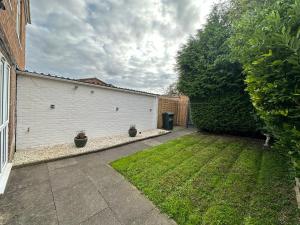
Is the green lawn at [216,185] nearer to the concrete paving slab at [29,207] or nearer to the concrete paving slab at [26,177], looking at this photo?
the concrete paving slab at [29,207]

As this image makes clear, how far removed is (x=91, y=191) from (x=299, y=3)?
4.19 metres

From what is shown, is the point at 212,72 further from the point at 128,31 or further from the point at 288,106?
the point at 288,106

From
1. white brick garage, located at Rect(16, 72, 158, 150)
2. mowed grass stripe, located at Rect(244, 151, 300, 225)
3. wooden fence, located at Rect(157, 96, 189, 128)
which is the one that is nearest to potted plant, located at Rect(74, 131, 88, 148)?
white brick garage, located at Rect(16, 72, 158, 150)

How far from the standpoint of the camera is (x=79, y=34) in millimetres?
7594

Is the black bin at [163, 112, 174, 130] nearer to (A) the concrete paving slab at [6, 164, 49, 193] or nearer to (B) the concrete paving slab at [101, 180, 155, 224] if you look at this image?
(B) the concrete paving slab at [101, 180, 155, 224]

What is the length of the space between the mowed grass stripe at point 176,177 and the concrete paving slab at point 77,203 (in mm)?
949

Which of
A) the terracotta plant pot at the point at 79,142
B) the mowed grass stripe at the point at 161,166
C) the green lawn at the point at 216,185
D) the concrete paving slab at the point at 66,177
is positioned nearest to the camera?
the green lawn at the point at 216,185

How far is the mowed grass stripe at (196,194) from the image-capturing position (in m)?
2.38

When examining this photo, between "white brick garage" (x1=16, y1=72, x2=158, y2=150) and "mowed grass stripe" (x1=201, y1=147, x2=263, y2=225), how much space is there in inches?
230

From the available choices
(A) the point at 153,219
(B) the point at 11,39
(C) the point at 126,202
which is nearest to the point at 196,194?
(A) the point at 153,219

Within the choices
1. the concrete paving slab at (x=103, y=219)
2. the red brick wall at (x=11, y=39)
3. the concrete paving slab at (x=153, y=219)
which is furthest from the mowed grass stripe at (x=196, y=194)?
the red brick wall at (x=11, y=39)

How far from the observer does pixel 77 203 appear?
2643 mm

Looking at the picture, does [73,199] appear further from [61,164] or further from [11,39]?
[11,39]

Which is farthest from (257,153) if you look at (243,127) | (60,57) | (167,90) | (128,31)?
(167,90)
